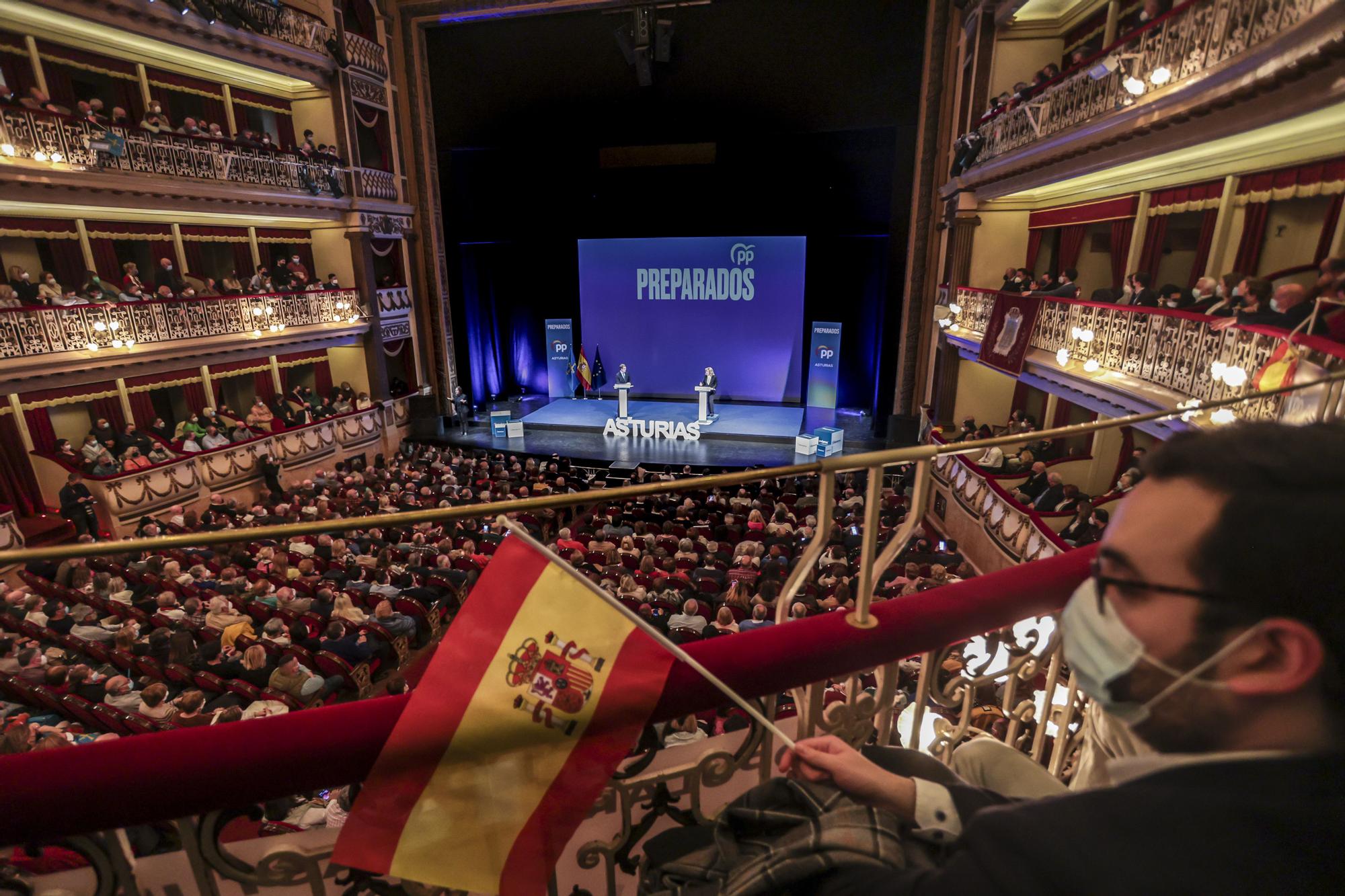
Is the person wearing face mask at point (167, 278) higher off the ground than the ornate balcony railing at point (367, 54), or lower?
lower

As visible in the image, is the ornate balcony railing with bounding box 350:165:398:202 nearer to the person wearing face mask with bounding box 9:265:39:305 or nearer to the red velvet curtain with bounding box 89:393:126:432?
the person wearing face mask with bounding box 9:265:39:305

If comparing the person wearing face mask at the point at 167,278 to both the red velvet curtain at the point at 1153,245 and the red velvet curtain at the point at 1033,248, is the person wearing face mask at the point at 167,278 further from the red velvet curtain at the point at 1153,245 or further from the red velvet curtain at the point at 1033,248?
the red velvet curtain at the point at 1153,245

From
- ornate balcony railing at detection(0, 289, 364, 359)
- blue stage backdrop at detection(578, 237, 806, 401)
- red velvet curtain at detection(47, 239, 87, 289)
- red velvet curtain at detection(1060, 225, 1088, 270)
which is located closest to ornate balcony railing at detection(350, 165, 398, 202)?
ornate balcony railing at detection(0, 289, 364, 359)

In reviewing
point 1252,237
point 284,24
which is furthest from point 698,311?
point 1252,237

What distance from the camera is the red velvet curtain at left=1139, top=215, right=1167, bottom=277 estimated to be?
9492 millimetres

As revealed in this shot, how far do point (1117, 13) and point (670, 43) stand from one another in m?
8.85

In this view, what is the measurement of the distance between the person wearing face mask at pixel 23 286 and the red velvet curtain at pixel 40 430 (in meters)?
1.88

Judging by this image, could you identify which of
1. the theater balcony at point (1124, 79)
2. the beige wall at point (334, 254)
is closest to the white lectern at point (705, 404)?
the theater balcony at point (1124, 79)

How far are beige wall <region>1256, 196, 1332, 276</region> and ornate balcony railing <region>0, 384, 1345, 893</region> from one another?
8131 mm

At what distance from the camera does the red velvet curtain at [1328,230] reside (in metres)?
6.78

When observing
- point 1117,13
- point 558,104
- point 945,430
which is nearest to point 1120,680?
point 1117,13

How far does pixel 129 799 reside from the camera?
99cm

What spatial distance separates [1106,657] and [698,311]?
17.8 meters

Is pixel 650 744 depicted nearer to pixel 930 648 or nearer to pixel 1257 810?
pixel 930 648
